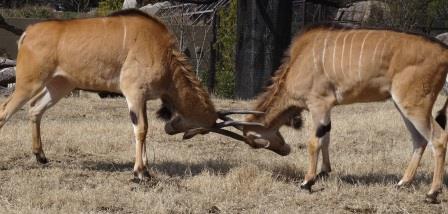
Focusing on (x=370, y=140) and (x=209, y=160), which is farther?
(x=370, y=140)

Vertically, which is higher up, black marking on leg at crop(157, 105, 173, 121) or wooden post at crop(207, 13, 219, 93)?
black marking on leg at crop(157, 105, 173, 121)

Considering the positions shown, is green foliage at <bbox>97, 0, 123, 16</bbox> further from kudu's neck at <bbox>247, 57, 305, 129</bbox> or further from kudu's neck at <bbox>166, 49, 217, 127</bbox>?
kudu's neck at <bbox>247, 57, 305, 129</bbox>

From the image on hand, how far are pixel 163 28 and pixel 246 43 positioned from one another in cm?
988

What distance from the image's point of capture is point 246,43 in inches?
738

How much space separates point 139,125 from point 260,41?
10436 millimetres

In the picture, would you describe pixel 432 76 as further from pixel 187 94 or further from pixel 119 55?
pixel 119 55

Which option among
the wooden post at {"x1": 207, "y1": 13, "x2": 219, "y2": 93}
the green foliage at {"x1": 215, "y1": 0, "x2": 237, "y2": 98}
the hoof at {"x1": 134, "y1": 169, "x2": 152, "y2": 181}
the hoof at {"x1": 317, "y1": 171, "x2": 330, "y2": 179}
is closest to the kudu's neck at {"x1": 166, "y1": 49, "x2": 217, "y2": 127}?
the hoof at {"x1": 134, "y1": 169, "x2": 152, "y2": 181}

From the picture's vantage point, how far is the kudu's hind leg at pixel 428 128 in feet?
25.2

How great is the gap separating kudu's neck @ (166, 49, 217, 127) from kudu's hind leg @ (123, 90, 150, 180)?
1.51 ft

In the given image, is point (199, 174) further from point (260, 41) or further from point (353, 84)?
point (260, 41)

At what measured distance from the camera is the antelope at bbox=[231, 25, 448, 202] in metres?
7.75

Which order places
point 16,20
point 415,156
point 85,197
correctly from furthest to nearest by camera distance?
1. point 16,20
2. point 415,156
3. point 85,197

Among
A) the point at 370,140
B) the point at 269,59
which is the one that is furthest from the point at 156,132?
the point at 269,59

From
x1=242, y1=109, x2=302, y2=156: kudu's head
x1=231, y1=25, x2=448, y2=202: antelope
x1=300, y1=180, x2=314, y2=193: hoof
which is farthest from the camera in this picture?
x1=242, y1=109, x2=302, y2=156: kudu's head
